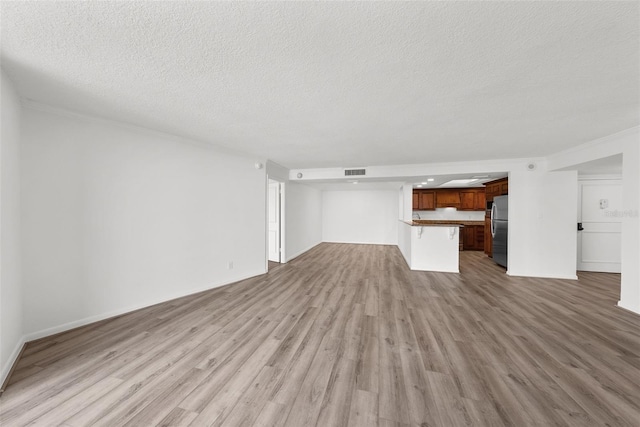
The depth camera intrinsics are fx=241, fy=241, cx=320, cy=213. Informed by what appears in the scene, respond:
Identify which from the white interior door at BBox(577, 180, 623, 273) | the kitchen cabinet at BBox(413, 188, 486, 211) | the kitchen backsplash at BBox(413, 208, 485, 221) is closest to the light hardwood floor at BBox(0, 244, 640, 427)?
the white interior door at BBox(577, 180, 623, 273)

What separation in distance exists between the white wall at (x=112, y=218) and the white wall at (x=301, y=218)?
2.12m

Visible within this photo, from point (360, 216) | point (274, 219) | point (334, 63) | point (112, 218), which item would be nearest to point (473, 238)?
point (360, 216)

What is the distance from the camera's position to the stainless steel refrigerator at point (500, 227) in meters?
5.36

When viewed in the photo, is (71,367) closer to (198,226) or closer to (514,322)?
(198,226)

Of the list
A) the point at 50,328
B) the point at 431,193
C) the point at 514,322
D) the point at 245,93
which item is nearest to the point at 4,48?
the point at 245,93

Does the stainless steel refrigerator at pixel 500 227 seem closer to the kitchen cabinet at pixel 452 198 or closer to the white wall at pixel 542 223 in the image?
the white wall at pixel 542 223

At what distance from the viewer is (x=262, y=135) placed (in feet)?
11.2

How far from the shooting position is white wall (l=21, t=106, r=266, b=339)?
243 cm

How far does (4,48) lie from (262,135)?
2217 mm

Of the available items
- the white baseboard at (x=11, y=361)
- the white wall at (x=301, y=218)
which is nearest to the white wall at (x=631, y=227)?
the white wall at (x=301, y=218)

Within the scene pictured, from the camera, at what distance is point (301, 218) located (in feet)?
24.3

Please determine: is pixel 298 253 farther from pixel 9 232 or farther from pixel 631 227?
pixel 631 227

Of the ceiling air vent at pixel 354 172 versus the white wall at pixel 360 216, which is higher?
the ceiling air vent at pixel 354 172

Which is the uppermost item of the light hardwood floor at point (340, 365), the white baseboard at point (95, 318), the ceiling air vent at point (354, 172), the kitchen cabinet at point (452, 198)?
the ceiling air vent at point (354, 172)
